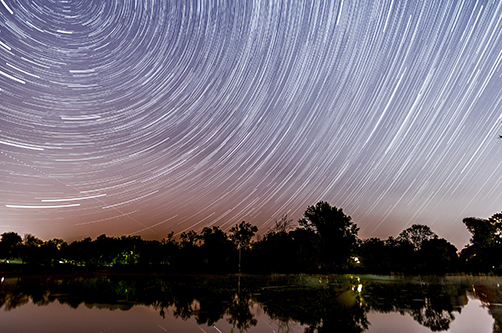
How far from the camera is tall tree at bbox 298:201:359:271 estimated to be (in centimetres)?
6469

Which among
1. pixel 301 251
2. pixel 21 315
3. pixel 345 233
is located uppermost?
pixel 345 233

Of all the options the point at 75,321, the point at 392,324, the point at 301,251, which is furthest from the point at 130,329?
the point at 301,251

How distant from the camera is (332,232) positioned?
66.6 metres

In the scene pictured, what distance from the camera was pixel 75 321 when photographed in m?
8.53

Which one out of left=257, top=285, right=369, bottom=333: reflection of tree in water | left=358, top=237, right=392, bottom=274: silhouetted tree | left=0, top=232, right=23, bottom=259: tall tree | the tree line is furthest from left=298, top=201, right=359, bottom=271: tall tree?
left=0, top=232, right=23, bottom=259: tall tree

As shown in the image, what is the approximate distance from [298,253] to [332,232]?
1353cm

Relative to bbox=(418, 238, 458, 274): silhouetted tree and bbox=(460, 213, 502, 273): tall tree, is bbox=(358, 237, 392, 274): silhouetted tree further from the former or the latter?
bbox=(460, 213, 502, 273): tall tree

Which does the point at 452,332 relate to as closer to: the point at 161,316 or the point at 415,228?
the point at 161,316

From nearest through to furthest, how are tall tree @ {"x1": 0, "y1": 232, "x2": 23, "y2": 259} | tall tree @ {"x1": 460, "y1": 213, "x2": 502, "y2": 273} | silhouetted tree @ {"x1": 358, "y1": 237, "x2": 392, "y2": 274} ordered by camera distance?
tall tree @ {"x1": 460, "y1": 213, "x2": 502, "y2": 273} < silhouetted tree @ {"x1": 358, "y1": 237, "x2": 392, "y2": 274} < tall tree @ {"x1": 0, "y1": 232, "x2": 23, "y2": 259}

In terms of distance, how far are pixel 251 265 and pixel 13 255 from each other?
3554 inches

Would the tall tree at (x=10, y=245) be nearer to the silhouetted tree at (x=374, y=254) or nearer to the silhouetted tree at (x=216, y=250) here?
the silhouetted tree at (x=216, y=250)

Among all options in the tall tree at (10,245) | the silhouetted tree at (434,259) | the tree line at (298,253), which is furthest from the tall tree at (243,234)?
the tall tree at (10,245)

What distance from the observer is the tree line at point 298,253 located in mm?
52519

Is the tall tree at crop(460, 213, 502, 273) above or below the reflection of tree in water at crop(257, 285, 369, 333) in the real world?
above
